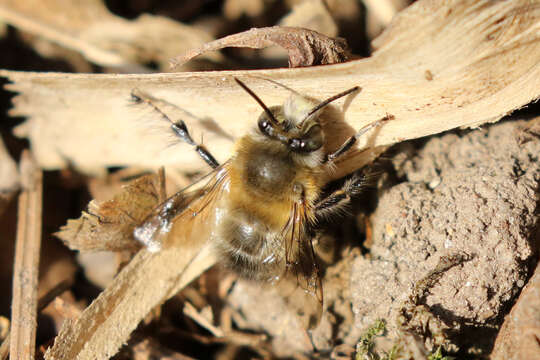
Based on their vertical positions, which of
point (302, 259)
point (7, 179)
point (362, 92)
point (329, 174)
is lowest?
point (302, 259)

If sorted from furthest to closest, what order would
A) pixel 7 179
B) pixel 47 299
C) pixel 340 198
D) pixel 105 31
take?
pixel 105 31 → pixel 7 179 → pixel 47 299 → pixel 340 198

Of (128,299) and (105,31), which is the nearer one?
(128,299)

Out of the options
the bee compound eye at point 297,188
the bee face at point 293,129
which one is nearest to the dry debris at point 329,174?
the bee face at point 293,129

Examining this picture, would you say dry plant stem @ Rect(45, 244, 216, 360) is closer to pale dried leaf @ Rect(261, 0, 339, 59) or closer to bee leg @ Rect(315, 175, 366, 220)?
bee leg @ Rect(315, 175, 366, 220)

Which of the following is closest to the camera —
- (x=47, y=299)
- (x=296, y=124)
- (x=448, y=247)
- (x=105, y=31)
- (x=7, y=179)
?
(x=448, y=247)

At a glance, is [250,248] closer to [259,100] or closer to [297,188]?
[297,188]

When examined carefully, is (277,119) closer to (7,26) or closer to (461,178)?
(461,178)

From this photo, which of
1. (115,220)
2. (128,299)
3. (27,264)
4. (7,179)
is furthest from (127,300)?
(7,179)

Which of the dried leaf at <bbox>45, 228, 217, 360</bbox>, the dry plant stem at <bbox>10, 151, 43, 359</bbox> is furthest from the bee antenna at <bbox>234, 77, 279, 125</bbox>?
the dry plant stem at <bbox>10, 151, 43, 359</bbox>
